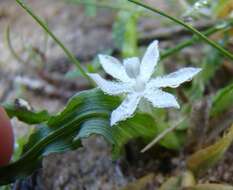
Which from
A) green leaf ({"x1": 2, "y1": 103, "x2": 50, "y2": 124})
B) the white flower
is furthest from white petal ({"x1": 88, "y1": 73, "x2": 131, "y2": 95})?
green leaf ({"x1": 2, "y1": 103, "x2": 50, "y2": 124})

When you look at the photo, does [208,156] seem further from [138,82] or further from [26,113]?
[26,113]

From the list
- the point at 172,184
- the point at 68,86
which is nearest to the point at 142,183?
the point at 172,184

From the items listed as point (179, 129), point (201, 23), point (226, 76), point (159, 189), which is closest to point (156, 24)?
point (201, 23)

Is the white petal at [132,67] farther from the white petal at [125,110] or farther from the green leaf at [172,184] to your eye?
the green leaf at [172,184]

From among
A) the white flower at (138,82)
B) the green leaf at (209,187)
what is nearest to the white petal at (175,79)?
the white flower at (138,82)

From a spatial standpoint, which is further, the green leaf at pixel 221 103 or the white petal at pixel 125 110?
the green leaf at pixel 221 103
